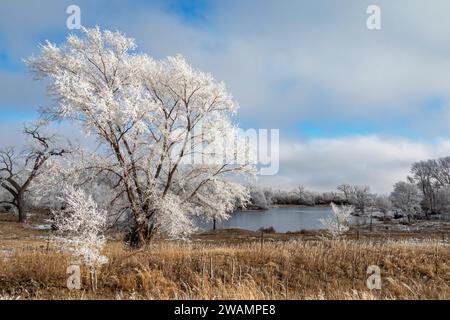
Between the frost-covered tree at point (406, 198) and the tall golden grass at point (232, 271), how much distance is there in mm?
77371

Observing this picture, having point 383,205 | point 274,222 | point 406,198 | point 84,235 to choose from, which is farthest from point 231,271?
point 383,205

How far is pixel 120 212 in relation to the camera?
73.9 feet

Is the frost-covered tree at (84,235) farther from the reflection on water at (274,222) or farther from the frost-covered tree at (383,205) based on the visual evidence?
the frost-covered tree at (383,205)

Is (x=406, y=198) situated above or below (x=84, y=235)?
below

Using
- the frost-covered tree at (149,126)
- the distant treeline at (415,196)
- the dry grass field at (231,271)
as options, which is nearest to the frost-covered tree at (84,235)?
the dry grass field at (231,271)

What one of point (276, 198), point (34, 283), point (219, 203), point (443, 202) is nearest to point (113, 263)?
point (34, 283)

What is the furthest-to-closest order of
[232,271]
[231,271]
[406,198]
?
[406,198] < [231,271] < [232,271]

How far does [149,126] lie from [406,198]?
84.4m

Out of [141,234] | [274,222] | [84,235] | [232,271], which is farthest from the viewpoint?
[274,222]

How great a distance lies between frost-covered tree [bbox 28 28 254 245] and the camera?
20.3 m

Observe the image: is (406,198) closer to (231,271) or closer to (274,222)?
(274,222)

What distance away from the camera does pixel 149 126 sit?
72.3 feet
